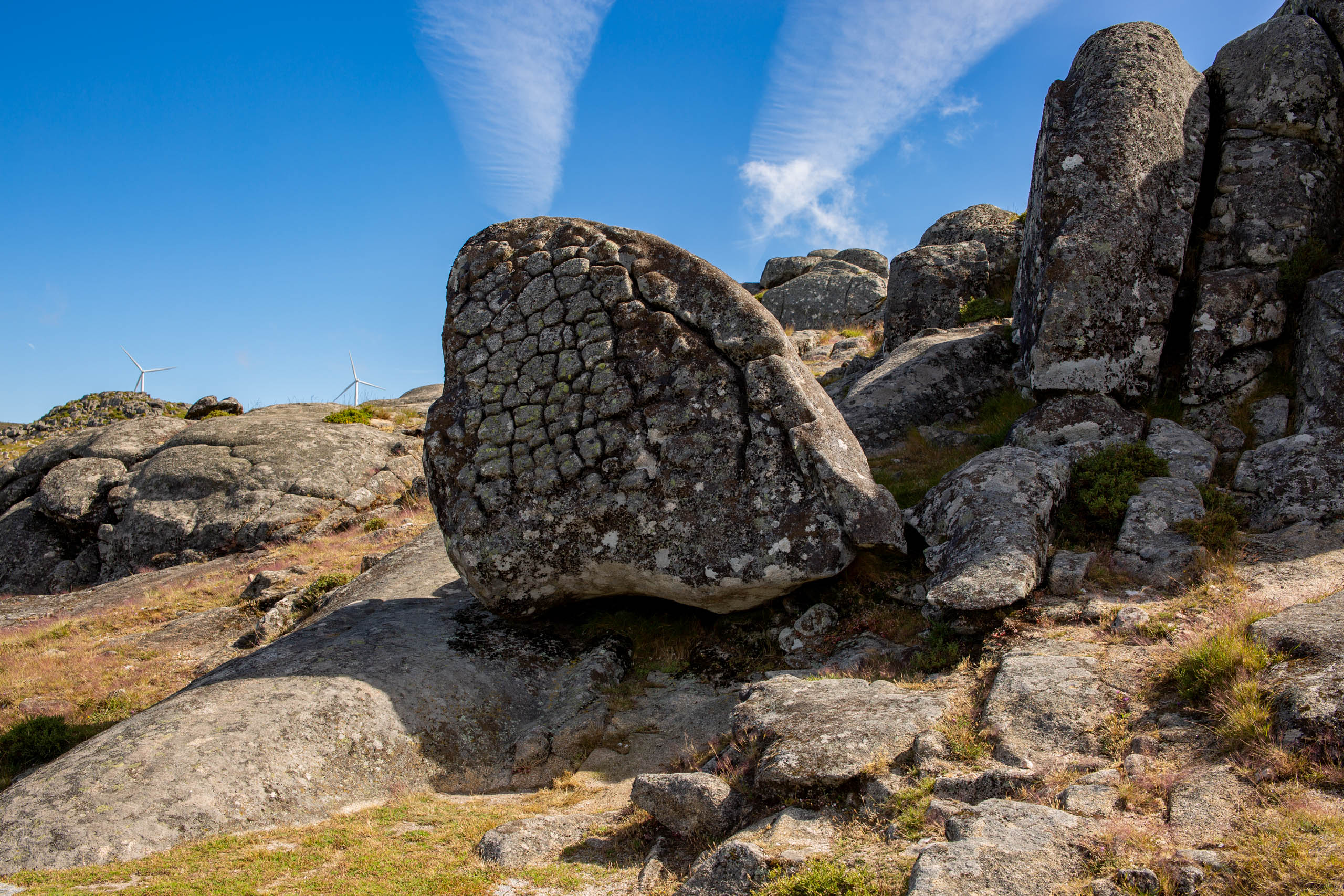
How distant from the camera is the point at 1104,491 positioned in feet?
33.6

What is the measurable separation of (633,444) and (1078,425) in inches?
290

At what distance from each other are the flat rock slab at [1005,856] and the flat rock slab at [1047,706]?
3.15 ft

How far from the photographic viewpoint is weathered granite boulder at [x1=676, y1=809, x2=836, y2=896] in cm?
513

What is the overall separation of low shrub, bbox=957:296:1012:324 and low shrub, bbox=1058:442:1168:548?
27.3ft

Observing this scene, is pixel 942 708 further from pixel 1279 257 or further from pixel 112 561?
pixel 112 561

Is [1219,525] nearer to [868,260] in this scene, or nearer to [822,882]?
[822,882]

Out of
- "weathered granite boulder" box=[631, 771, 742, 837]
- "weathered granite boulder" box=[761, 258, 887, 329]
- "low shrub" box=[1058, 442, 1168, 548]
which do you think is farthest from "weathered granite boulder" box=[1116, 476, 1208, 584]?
"weathered granite boulder" box=[761, 258, 887, 329]

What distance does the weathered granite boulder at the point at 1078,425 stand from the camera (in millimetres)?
11484

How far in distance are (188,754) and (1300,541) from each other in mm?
12859

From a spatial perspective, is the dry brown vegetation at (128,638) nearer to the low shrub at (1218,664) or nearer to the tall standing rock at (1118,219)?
the low shrub at (1218,664)

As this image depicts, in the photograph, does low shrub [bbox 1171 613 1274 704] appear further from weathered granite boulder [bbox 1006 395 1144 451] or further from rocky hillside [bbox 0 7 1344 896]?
weathered granite boulder [bbox 1006 395 1144 451]

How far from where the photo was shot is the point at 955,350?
52.7 ft

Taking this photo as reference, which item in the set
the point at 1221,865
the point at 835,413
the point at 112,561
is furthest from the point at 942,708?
the point at 112,561

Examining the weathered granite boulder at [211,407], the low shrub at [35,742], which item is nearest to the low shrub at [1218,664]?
the low shrub at [35,742]
